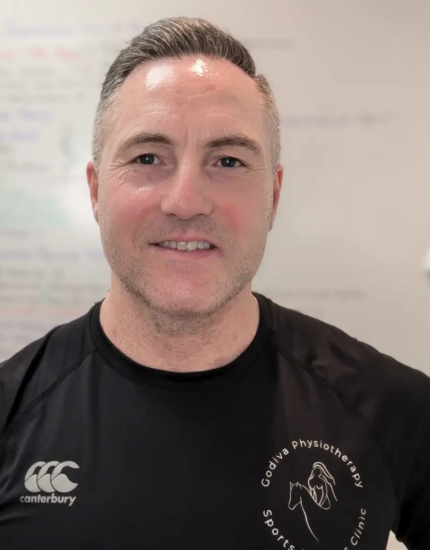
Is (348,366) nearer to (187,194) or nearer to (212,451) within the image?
(212,451)

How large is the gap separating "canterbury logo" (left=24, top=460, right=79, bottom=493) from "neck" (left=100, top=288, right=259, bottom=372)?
198 millimetres

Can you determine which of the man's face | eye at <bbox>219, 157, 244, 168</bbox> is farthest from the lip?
eye at <bbox>219, 157, 244, 168</bbox>

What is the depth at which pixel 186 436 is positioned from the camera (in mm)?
720

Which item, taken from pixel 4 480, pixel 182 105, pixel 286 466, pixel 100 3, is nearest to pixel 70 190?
pixel 100 3

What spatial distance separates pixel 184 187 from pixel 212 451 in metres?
0.40

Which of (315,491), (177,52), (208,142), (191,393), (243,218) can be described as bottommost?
(315,491)

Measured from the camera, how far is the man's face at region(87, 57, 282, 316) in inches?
27.8

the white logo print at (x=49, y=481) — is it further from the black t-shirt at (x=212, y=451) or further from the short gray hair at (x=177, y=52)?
the short gray hair at (x=177, y=52)

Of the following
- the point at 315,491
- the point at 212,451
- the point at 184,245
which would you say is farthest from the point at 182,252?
the point at 315,491

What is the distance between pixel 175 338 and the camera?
79 cm

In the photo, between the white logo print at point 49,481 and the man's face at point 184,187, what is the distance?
0.28 meters

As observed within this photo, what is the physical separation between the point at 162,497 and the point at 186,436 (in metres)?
0.09

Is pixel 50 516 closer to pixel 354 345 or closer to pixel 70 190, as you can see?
pixel 354 345

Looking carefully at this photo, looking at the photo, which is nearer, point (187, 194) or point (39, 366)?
point (187, 194)
